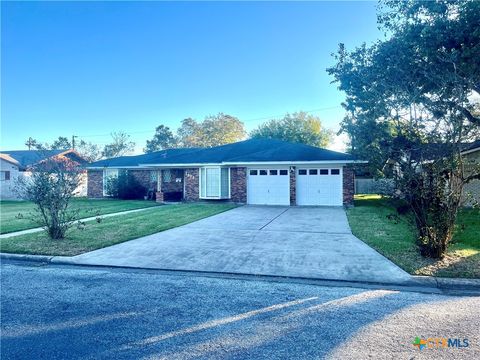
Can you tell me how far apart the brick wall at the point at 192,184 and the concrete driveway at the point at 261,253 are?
9.01 metres

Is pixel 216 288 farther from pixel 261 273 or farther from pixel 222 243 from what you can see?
pixel 222 243

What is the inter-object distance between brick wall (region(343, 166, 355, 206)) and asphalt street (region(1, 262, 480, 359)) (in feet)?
41.1

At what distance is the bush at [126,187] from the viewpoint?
71.8ft

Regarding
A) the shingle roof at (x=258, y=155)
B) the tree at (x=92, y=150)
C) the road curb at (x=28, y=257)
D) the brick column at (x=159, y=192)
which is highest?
the tree at (x=92, y=150)

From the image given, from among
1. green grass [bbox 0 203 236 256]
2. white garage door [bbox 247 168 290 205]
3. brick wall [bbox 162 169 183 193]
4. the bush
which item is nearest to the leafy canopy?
the bush

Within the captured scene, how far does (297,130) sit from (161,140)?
22.7 metres

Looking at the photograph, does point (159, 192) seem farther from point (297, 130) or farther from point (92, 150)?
point (92, 150)

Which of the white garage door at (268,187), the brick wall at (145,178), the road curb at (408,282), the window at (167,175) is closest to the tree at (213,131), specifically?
the brick wall at (145,178)

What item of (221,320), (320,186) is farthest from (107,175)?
(221,320)

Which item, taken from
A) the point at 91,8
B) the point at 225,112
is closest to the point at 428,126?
the point at 91,8

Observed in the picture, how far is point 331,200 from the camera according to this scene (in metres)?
17.0

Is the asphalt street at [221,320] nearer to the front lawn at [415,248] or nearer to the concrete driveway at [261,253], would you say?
the concrete driveway at [261,253]

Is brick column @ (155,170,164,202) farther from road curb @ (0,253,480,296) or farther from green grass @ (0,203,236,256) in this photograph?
road curb @ (0,253,480,296)

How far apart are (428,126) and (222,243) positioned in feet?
17.8
